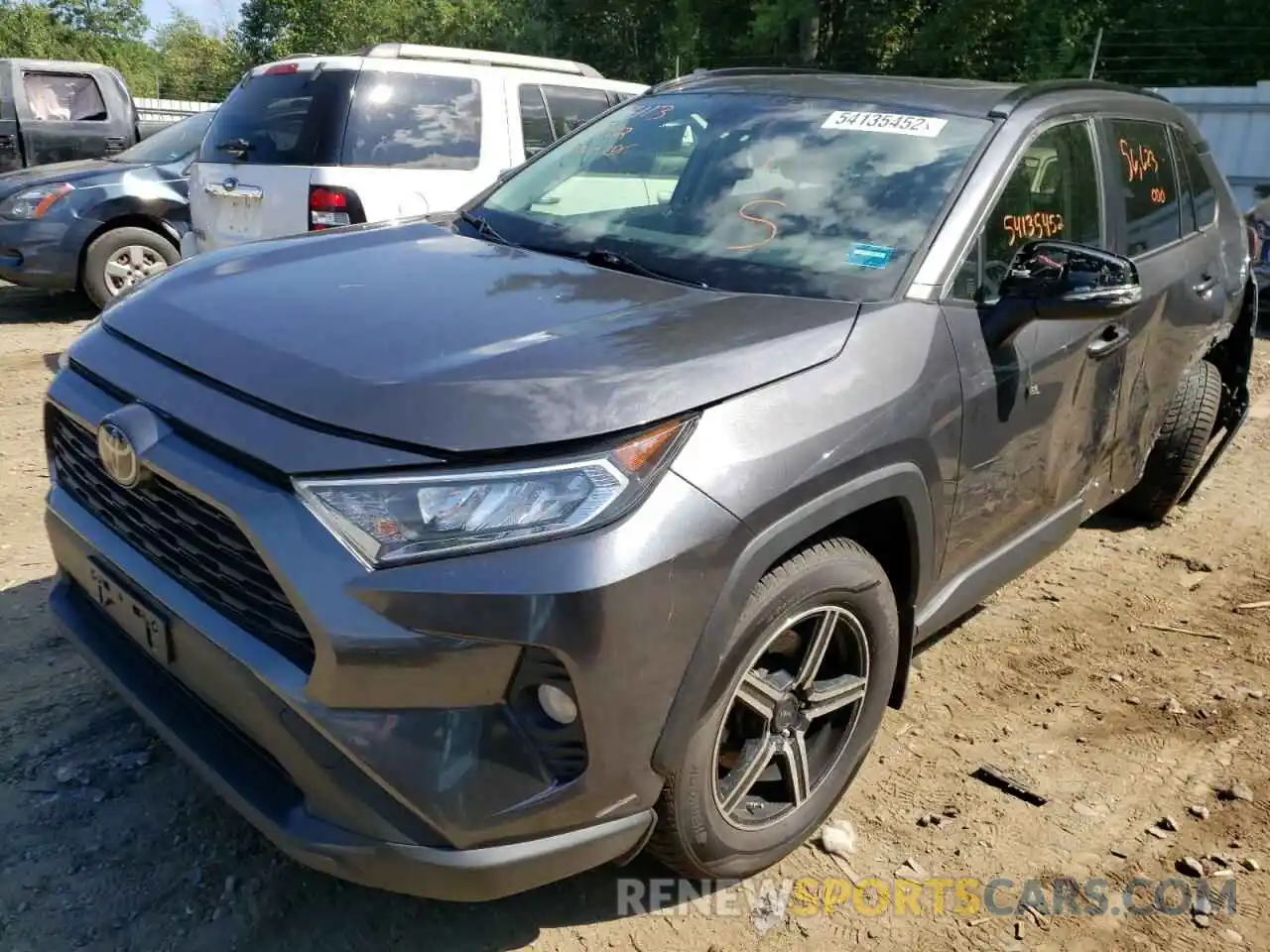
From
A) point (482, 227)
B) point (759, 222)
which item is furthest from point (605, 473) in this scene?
point (482, 227)

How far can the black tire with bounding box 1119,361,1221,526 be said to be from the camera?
438 cm

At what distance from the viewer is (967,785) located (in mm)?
2941

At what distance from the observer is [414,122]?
6.05 metres

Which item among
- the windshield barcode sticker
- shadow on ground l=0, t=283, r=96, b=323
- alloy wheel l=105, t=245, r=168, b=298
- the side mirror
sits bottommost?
shadow on ground l=0, t=283, r=96, b=323

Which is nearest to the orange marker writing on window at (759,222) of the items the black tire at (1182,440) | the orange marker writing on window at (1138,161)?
the orange marker writing on window at (1138,161)

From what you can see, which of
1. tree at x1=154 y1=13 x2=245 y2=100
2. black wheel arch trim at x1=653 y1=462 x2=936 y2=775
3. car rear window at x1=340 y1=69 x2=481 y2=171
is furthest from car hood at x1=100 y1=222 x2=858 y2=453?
tree at x1=154 y1=13 x2=245 y2=100

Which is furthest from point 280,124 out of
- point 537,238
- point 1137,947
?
point 1137,947

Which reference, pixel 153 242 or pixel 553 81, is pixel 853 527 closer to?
pixel 553 81

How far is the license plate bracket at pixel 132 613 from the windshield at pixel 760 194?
144 cm

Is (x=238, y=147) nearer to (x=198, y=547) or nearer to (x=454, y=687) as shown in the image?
(x=198, y=547)

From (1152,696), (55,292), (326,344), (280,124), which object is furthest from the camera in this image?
(55,292)

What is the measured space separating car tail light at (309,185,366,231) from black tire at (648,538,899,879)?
417 centimetres

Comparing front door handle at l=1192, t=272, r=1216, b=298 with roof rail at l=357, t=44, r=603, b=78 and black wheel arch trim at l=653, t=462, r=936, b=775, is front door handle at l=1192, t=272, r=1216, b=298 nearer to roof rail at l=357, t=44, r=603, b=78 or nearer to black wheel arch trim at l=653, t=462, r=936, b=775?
black wheel arch trim at l=653, t=462, r=936, b=775

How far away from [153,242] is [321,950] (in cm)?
730
